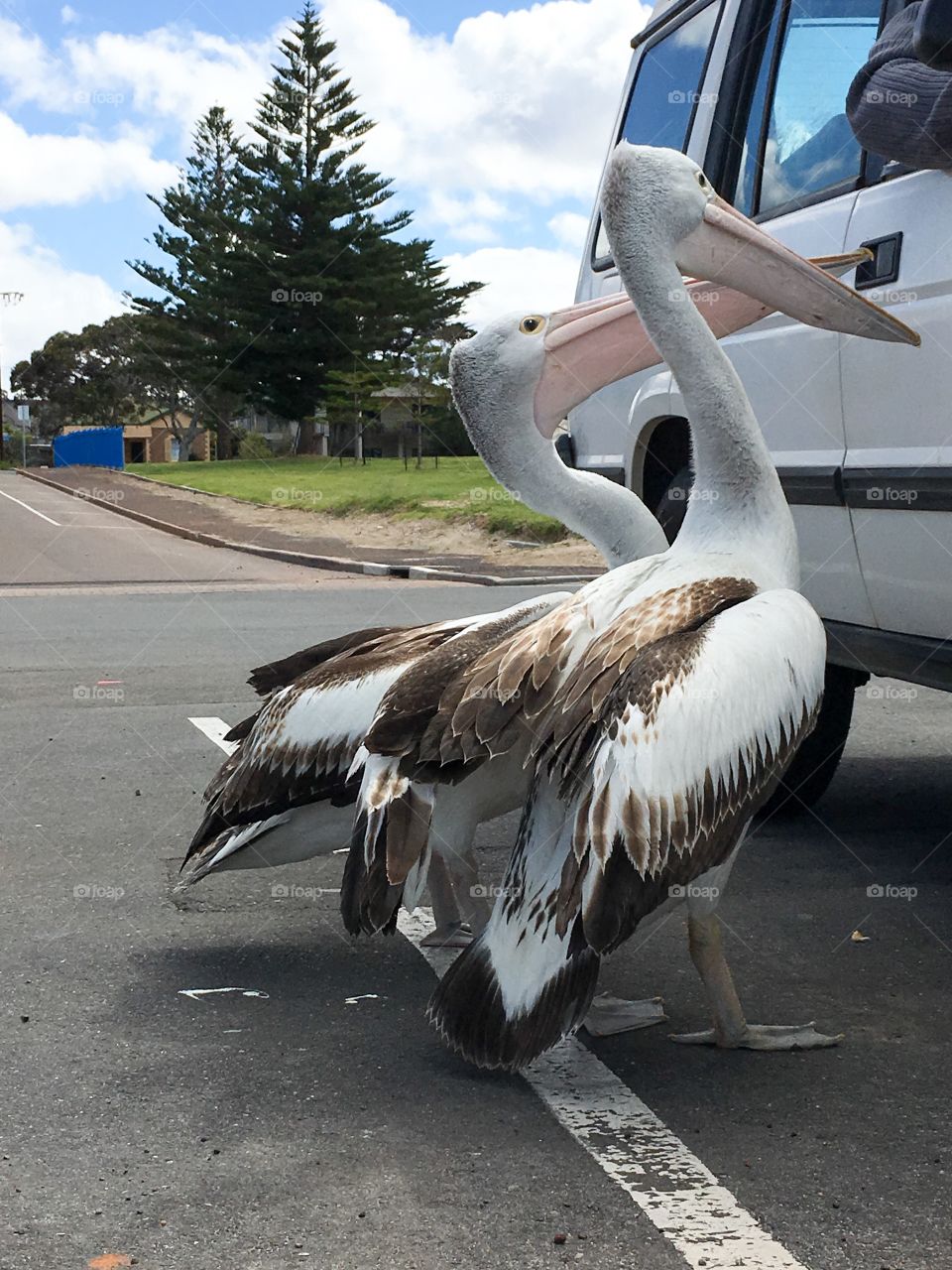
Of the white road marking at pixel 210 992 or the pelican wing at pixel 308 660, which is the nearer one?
the white road marking at pixel 210 992

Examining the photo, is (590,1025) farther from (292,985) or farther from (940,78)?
(940,78)

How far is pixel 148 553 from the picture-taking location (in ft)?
73.2

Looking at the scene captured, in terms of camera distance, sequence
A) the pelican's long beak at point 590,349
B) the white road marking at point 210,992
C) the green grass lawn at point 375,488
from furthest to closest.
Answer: the green grass lawn at point 375,488, the pelican's long beak at point 590,349, the white road marking at point 210,992

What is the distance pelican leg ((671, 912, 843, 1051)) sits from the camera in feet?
11.0

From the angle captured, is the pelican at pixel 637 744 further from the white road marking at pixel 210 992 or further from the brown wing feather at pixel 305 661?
the brown wing feather at pixel 305 661

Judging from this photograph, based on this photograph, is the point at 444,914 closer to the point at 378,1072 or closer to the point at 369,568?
the point at 378,1072

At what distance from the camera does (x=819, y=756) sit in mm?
5379

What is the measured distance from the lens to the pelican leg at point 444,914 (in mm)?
4113

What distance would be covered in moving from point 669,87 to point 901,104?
2263 millimetres

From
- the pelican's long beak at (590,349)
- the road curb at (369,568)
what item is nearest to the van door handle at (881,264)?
the pelican's long beak at (590,349)

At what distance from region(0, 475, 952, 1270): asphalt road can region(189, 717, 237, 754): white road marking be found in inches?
28.5

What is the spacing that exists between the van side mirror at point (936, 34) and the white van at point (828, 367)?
1.66 ft

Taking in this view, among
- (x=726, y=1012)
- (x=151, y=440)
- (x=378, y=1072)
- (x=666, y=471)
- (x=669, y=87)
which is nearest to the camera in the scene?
(x=378, y=1072)

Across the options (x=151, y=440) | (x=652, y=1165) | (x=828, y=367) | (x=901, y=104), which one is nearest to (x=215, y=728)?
(x=828, y=367)
